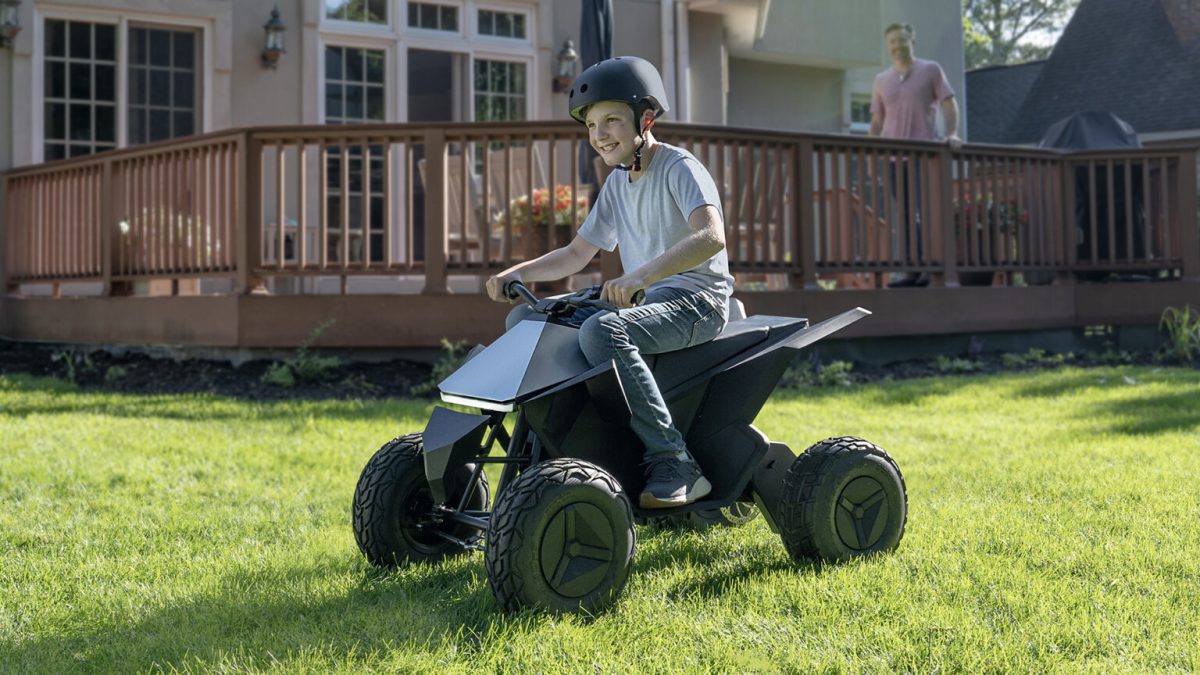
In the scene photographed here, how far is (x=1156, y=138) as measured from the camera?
74.7ft

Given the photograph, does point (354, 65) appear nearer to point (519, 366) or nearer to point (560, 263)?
point (560, 263)

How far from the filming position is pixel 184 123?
10.7 meters

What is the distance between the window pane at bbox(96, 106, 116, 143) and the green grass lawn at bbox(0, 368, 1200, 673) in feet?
17.4

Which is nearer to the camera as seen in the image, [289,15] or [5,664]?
[5,664]

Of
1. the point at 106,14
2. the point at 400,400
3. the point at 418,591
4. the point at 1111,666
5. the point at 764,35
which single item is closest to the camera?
the point at 1111,666

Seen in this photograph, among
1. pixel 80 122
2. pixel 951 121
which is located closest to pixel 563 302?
pixel 951 121

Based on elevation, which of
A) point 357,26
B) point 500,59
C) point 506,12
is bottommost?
point 500,59

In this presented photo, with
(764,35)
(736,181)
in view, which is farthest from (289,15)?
(764,35)

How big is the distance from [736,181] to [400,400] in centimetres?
279

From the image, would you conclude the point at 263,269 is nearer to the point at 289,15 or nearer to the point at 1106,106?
the point at 289,15

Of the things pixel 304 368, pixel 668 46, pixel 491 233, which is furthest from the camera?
pixel 668 46

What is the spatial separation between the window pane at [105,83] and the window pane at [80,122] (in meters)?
0.16

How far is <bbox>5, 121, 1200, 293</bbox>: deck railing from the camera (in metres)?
7.72

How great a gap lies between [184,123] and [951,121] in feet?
21.7
